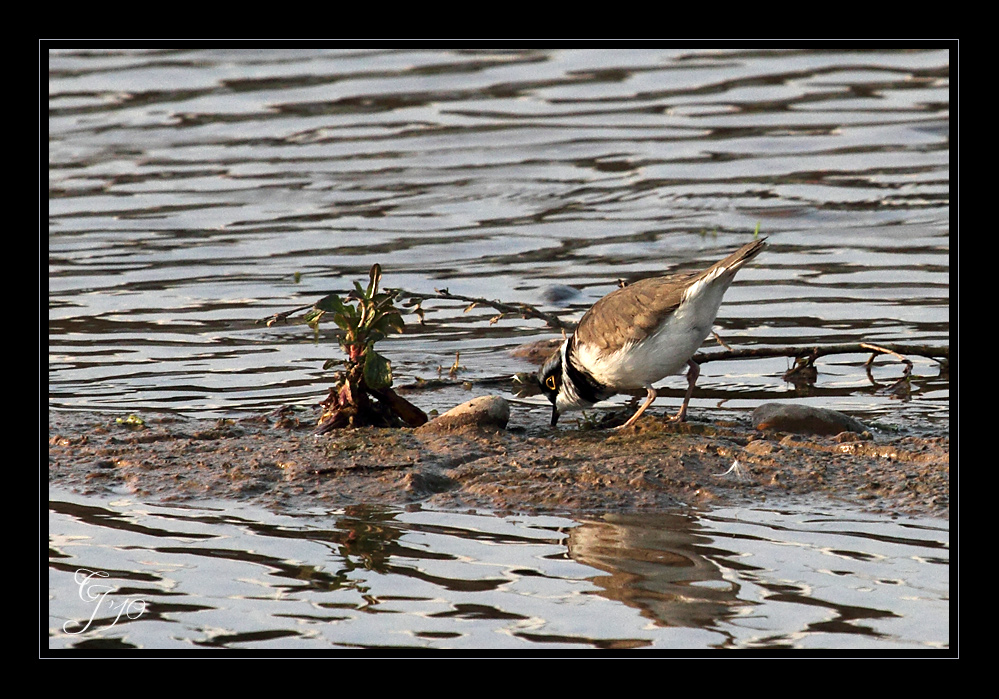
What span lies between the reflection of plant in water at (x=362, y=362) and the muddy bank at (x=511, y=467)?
0.15 meters

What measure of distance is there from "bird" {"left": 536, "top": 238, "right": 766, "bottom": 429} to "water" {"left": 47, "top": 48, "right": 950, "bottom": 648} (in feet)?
1.30

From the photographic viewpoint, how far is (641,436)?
7352mm

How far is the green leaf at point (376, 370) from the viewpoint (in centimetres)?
736

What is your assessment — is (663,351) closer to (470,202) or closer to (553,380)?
(553,380)

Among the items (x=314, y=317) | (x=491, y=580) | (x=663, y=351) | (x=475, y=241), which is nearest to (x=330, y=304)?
(x=314, y=317)

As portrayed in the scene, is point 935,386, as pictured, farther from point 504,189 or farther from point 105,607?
point 504,189

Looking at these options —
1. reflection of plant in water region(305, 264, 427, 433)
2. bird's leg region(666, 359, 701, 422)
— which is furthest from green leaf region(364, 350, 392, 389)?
bird's leg region(666, 359, 701, 422)

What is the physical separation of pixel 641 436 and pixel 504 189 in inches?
300

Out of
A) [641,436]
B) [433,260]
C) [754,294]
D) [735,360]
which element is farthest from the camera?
[433,260]

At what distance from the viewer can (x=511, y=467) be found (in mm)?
6820

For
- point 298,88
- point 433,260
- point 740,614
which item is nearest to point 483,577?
point 740,614

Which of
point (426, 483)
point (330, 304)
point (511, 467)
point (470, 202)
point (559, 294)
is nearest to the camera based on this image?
point (426, 483)

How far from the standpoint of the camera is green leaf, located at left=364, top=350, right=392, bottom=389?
736cm

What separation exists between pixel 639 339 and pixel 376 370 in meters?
1.43
